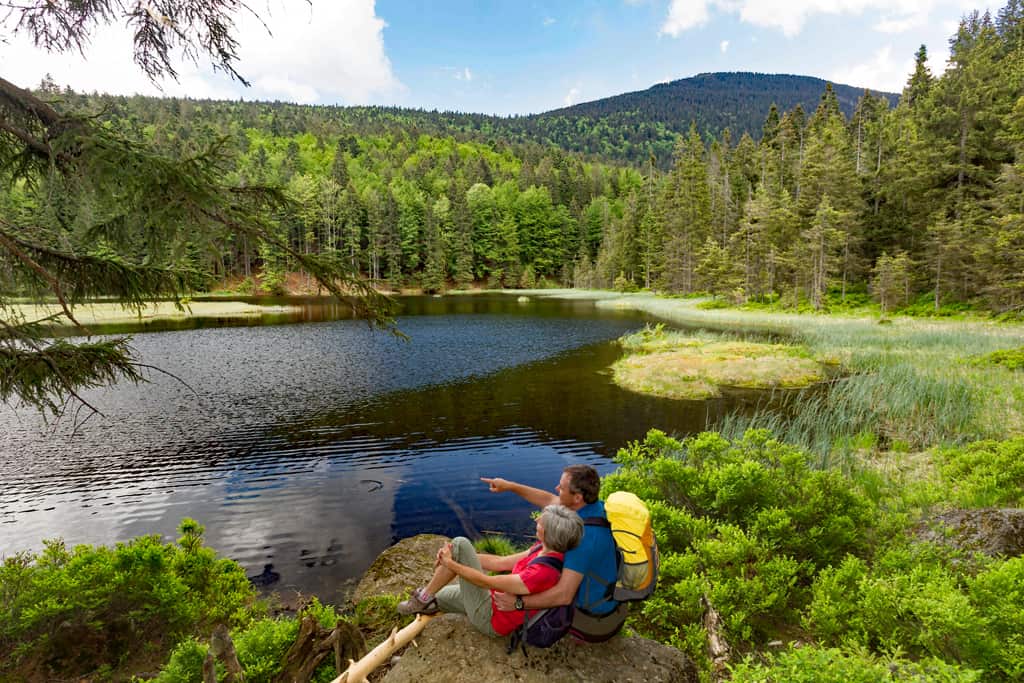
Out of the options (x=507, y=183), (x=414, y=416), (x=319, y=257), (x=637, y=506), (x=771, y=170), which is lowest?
(x=414, y=416)

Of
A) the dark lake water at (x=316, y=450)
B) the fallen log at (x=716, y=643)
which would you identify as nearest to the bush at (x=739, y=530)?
the fallen log at (x=716, y=643)

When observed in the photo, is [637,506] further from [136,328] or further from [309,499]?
[136,328]

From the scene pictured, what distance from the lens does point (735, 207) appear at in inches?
2493

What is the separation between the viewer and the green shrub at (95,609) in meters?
4.76

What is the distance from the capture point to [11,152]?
454cm

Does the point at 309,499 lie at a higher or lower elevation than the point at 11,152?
lower

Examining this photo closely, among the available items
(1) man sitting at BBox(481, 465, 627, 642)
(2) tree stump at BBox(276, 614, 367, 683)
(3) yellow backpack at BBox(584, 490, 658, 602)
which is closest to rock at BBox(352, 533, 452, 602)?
(2) tree stump at BBox(276, 614, 367, 683)

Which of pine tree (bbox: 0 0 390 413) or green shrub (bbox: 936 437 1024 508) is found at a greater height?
pine tree (bbox: 0 0 390 413)

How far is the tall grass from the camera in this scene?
442 inches

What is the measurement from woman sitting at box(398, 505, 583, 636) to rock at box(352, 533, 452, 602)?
8.10 feet

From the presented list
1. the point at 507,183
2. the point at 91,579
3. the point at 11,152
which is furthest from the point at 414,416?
the point at 507,183

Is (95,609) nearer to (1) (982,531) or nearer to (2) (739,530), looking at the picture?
(2) (739,530)

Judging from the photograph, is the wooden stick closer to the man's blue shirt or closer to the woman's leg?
the woman's leg

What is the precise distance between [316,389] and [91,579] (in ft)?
49.7
